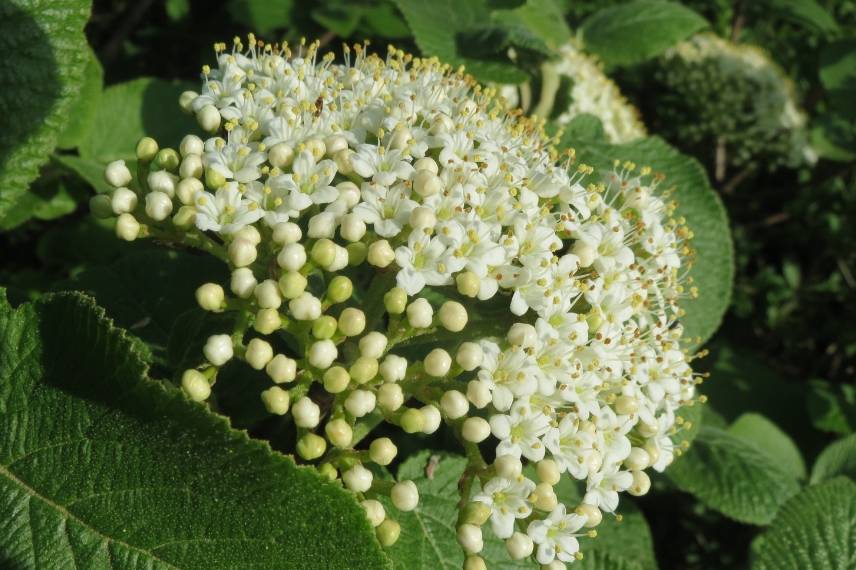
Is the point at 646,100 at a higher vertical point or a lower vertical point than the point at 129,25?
lower

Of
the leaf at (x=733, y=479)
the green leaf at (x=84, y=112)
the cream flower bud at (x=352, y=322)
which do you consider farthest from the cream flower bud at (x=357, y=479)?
the green leaf at (x=84, y=112)

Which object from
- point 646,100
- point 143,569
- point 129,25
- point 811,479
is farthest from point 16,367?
point 646,100

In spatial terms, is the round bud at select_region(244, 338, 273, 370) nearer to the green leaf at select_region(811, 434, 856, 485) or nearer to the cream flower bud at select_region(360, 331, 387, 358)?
the cream flower bud at select_region(360, 331, 387, 358)

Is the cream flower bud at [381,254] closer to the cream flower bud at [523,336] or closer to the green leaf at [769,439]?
the cream flower bud at [523,336]

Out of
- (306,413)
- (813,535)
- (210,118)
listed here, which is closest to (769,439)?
(813,535)

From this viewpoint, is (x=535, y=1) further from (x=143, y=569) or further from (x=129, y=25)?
(x=143, y=569)

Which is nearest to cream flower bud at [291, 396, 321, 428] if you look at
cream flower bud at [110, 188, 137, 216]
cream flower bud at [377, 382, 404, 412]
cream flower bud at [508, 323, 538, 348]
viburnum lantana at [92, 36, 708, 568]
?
viburnum lantana at [92, 36, 708, 568]
